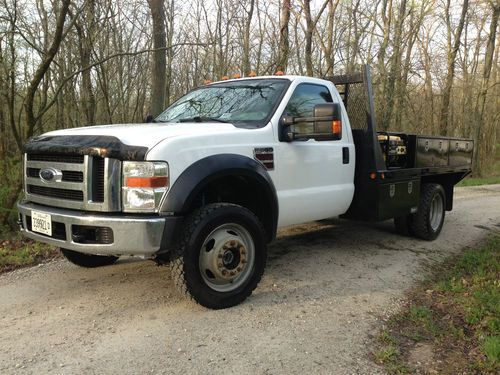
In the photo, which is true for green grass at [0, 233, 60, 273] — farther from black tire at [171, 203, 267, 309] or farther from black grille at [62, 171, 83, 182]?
black tire at [171, 203, 267, 309]

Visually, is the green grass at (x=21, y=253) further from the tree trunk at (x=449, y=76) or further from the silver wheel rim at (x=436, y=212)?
the tree trunk at (x=449, y=76)

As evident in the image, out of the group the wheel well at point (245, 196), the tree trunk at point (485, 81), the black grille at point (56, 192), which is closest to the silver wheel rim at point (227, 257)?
the wheel well at point (245, 196)

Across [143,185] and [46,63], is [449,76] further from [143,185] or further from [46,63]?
[143,185]

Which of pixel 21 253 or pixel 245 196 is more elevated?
pixel 245 196

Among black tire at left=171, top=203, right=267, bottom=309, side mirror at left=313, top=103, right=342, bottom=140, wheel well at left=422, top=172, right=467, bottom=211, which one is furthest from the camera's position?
wheel well at left=422, top=172, right=467, bottom=211

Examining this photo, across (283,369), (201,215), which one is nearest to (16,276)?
(201,215)

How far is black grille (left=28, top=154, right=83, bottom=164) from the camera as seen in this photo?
3.55 metres

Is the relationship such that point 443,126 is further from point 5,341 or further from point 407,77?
point 5,341

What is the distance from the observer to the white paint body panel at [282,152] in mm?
3479

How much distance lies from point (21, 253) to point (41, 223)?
1.84 metres

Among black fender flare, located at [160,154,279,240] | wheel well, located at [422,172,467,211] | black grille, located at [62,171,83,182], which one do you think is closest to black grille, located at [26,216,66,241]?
black grille, located at [62,171,83,182]

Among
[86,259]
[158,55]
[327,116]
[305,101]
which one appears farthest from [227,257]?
[158,55]

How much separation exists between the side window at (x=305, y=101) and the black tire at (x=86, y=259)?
96.5 inches

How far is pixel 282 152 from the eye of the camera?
Answer: 4.32 m
